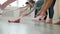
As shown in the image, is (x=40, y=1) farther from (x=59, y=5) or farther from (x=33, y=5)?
(x=59, y=5)

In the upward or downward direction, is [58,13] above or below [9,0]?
below

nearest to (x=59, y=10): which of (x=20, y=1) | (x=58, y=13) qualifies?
(x=58, y=13)

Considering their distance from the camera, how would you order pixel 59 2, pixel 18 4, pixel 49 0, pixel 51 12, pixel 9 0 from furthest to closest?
pixel 18 4 < pixel 59 2 < pixel 51 12 < pixel 9 0 < pixel 49 0

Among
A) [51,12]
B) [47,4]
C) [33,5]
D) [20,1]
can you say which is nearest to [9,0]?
[47,4]

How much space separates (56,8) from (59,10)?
0.42ft

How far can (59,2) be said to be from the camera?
20.2 ft

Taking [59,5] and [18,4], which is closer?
[59,5]

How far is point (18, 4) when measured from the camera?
6.69 m

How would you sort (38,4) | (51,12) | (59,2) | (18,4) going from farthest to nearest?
(18,4) → (59,2) → (38,4) → (51,12)

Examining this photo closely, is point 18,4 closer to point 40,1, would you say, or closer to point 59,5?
point 59,5

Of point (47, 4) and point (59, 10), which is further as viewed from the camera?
point (59, 10)

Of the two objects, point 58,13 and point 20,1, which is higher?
point 20,1

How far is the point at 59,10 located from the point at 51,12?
12.0 feet

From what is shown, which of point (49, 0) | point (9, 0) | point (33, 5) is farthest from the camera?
point (33, 5)
